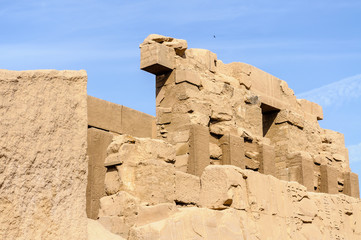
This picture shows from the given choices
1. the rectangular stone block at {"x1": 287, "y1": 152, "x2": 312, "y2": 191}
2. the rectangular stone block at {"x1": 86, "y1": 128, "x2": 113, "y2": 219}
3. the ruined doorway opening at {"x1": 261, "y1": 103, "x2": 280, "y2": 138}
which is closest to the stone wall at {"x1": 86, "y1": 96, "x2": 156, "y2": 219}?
the rectangular stone block at {"x1": 86, "y1": 128, "x2": 113, "y2": 219}

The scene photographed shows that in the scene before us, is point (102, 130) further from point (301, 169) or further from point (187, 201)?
point (301, 169)

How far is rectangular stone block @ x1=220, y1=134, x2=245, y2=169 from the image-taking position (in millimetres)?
7309

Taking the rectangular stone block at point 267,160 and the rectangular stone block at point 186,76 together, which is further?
the rectangular stone block at point 267,160

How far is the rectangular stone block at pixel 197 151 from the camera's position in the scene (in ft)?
22.4

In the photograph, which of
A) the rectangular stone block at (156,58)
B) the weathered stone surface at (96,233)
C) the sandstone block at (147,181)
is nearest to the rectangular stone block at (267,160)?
the rectangular stone block at (156,58)

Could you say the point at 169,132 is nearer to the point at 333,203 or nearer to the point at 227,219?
the point at 227,219

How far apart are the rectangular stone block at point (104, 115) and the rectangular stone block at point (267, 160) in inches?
82.6

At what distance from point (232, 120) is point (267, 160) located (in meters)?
0.84

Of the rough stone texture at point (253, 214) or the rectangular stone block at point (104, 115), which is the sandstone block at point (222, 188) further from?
the rectangular stone block at point (104, 115)

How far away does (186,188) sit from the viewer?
5938mm

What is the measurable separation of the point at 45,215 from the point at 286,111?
6742 mm

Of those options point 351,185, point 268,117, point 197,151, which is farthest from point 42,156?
point 351,185

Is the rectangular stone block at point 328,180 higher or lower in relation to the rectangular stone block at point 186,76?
lower

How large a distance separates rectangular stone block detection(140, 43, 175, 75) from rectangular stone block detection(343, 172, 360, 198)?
4330 millimetres
